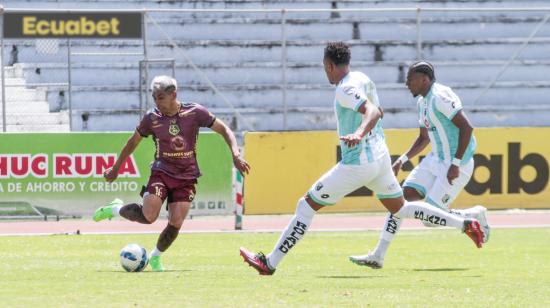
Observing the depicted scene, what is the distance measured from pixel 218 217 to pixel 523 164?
5.15 m

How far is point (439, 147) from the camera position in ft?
46.7

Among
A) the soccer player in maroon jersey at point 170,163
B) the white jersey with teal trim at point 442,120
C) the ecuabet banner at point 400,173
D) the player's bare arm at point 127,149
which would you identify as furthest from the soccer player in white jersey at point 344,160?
the ecuabet banner at point 400,173

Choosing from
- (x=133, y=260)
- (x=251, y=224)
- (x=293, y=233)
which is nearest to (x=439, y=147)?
(x=293, y=233)

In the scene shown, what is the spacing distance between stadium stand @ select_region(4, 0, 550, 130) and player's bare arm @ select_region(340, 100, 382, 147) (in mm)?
12914

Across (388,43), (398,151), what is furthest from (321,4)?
(398,151)

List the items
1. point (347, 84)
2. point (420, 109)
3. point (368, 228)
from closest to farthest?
point (347, 84), point (420, 109), point (368, 228)

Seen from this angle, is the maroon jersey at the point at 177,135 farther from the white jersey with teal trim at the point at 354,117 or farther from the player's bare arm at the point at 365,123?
the player's bare arm at the point at 365,123

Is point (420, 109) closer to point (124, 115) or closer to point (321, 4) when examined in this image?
point (124, 115)

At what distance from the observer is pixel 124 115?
82.4 feet

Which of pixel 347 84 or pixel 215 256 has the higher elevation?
pixel 347 84

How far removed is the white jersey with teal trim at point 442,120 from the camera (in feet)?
45.4

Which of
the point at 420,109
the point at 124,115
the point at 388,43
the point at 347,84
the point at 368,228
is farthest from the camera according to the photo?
the point at 388,43

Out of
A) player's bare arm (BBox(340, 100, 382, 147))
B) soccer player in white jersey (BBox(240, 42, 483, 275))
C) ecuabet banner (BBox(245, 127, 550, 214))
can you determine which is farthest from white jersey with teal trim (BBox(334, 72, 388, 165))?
ecuabet banner (BBox(245, 127, 550, 214))

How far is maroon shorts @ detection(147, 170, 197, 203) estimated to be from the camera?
43.0ft
